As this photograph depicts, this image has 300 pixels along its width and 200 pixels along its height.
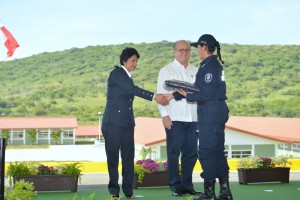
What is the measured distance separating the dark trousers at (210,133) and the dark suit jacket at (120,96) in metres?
0.74

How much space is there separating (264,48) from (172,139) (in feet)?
288

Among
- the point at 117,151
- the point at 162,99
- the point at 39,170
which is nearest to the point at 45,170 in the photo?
the point at 39,170

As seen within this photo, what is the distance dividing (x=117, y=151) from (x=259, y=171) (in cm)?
243

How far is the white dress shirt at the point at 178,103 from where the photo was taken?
6.03 metres

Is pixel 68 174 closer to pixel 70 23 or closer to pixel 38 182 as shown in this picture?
pixel 38 182

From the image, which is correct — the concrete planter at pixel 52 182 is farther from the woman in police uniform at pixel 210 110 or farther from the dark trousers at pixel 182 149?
the woman in police uniform at pixel 210 110

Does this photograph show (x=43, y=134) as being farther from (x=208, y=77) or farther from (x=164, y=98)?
(x=208, y=77)

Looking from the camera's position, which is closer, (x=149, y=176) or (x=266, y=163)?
(x=149, y=176)

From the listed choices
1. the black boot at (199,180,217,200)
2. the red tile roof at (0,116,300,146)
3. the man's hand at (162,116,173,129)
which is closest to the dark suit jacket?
the man's hand at (162,116,173,129)

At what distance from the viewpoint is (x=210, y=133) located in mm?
5082

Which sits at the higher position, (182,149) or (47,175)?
(182,149)

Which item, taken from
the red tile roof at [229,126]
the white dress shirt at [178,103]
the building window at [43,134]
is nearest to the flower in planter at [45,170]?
the white dress shirt at [178,103]

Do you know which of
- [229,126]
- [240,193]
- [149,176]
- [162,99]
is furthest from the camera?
[229,126]

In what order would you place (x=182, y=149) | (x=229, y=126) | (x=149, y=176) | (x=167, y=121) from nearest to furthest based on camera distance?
(x=167, y=121) → (x=182, y=149) → (x=149, y=176) → (x=229, y=126)
